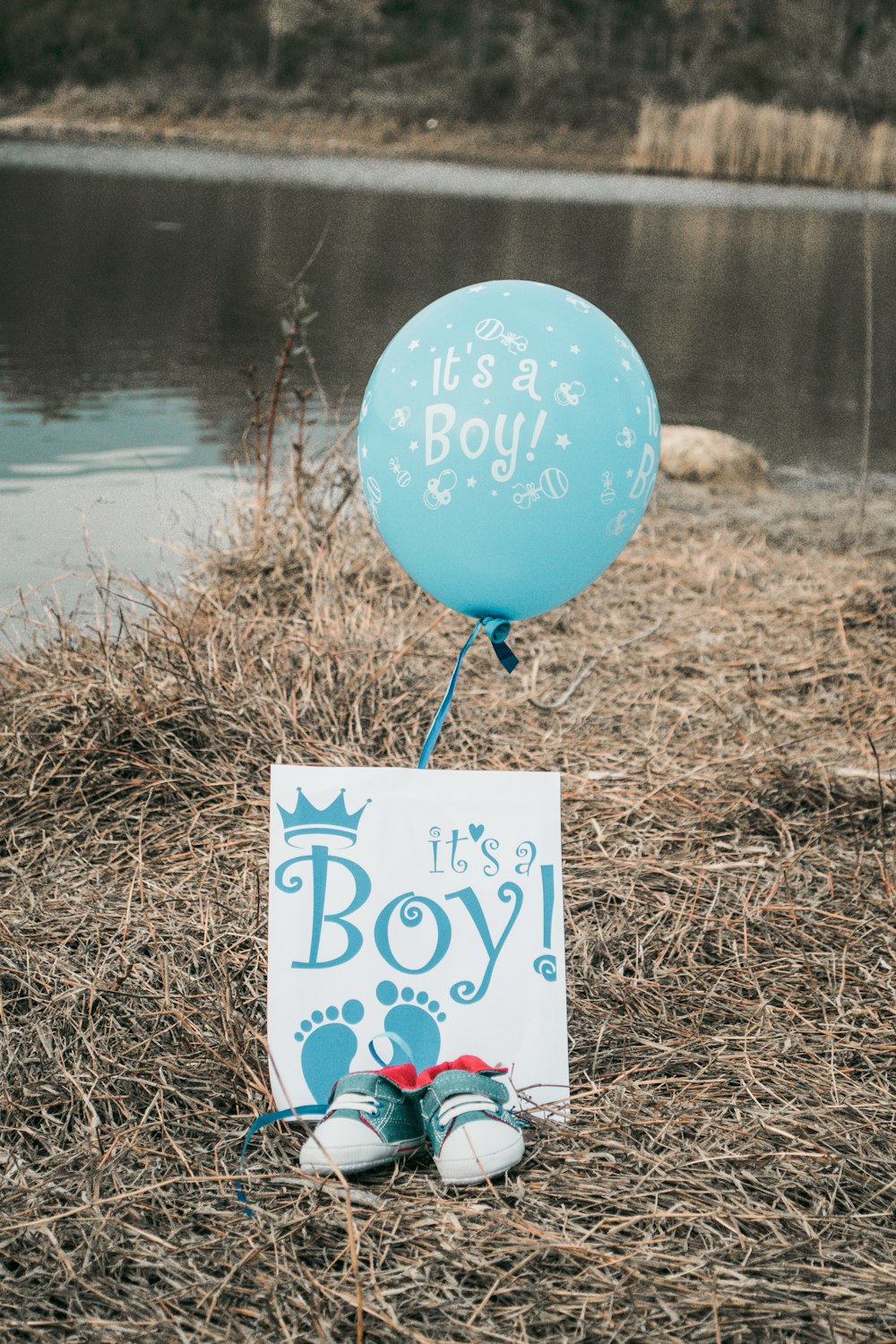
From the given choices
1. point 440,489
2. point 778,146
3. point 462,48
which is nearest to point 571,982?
point 440,489

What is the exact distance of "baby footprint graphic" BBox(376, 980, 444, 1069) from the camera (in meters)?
1.41

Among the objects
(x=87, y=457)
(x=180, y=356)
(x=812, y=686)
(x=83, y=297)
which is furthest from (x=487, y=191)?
(x=812, y=686)

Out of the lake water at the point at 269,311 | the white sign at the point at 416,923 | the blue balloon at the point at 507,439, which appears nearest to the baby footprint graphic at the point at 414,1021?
the white sign at the point at 416,923

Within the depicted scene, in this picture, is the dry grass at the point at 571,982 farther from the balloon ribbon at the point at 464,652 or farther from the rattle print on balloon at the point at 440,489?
the rattle print on balloon at the point at 440,489

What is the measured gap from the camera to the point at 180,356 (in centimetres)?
619

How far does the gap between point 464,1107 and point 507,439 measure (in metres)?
0.82

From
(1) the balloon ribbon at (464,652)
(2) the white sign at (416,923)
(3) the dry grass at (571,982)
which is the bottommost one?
(3) the dry grass at (571,982)

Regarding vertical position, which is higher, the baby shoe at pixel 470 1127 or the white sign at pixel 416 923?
the white sign at pixel 416 923

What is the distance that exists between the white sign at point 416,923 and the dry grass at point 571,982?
0.36 ft

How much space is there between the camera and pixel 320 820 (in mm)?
1438

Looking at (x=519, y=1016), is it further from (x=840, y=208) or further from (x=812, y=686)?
(x=840, y=208)

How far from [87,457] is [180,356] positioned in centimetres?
207

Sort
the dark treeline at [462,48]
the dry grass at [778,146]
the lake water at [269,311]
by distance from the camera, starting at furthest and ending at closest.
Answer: the dark treeline at [462,48]
the dry grass at [778,146]
the lake water at [269,311]

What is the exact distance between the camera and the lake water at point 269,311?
13.5 feet
